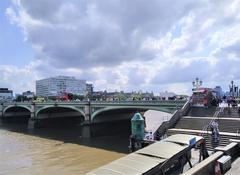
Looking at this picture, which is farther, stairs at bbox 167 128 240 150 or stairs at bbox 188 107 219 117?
stairs at bbox 188 107 219 117

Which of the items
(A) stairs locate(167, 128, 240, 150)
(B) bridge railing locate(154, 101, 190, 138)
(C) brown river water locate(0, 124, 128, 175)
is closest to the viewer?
(A) stairs locate(167, 128, 240, 150)

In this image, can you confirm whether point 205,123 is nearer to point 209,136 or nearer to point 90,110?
point 209,136

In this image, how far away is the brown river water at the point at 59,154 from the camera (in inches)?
1058

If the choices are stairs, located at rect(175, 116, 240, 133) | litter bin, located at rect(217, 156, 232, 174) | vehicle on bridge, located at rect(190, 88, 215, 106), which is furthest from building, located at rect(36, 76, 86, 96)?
litter bin, located at rect(217, 156, 232, 174)

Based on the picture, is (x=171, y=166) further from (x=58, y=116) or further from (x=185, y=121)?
(x=58, y=116)

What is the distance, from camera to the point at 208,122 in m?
27.2

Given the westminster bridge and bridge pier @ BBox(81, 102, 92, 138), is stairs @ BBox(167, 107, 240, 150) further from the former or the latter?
bridge pier @ BBox(81, 102, 92, 138)

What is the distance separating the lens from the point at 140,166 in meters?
12.9

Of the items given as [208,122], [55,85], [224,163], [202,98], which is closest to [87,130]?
[202,98]

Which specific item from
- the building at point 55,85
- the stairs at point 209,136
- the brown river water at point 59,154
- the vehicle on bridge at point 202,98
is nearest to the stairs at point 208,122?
the stairs at point 209,136

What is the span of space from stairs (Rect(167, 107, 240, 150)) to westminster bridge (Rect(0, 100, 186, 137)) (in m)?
2.93

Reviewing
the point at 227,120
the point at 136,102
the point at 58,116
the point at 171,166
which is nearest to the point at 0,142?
the point at 136,102

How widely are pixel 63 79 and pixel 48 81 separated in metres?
8.81

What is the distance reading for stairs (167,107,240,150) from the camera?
23.7m
